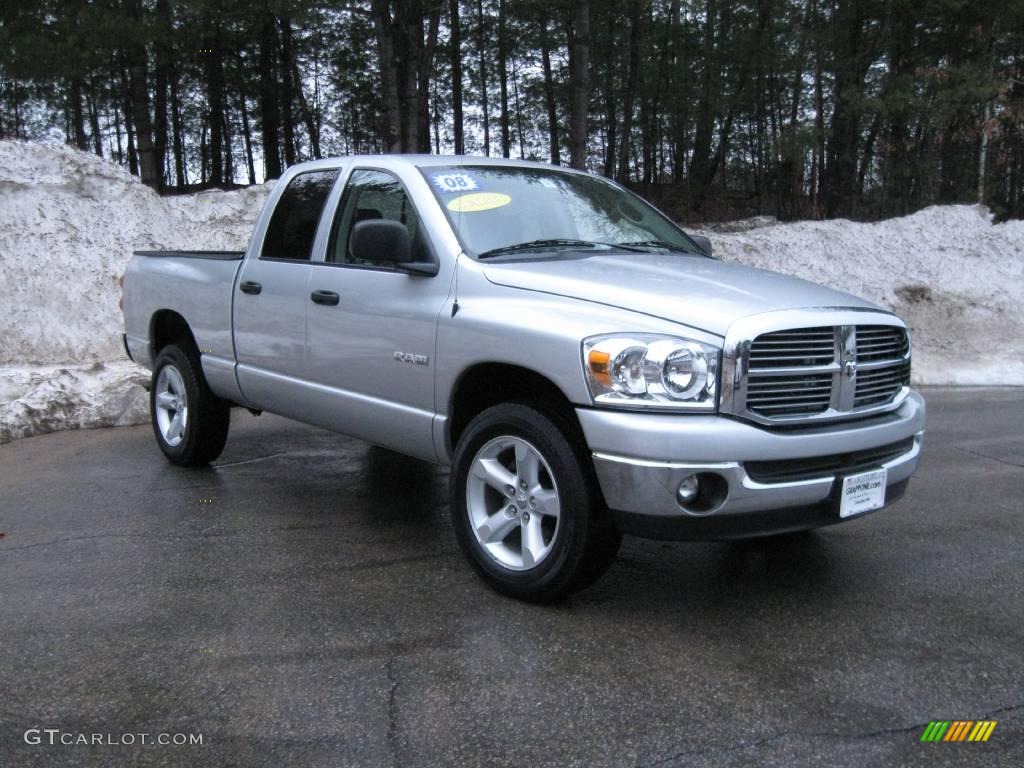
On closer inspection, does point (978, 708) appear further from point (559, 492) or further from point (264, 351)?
point (264, 351)

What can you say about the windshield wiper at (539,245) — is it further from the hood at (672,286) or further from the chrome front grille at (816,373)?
the chrome front grille at (816,373)

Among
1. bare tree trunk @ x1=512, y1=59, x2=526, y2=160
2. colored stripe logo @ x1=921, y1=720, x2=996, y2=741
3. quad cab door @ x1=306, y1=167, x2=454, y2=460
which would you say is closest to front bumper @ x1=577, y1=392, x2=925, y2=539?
colored stripe logo @ x1=921, y1=720, x2=996, y2=741

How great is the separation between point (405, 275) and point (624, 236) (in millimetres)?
1188

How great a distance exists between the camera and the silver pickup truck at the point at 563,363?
3.46 metres

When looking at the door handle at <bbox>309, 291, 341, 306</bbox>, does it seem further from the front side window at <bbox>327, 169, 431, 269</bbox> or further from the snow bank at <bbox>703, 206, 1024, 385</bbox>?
the snow bank at <bbox>703, 206, 1024, 385</bbox>

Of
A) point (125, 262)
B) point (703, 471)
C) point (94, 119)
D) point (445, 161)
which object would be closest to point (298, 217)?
point (445, 161)

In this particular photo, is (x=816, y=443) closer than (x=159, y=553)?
→ Yes

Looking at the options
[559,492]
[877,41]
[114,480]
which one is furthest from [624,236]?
[877,41]

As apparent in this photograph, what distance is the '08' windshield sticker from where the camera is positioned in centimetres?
469

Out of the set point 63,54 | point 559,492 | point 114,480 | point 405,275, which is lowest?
point 114,480

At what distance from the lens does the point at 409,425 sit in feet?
14.7

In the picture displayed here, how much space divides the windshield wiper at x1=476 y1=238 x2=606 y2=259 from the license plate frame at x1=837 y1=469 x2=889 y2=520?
1.70 metres

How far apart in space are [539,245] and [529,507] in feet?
4.45

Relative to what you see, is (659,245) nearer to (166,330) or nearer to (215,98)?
(166,330)
